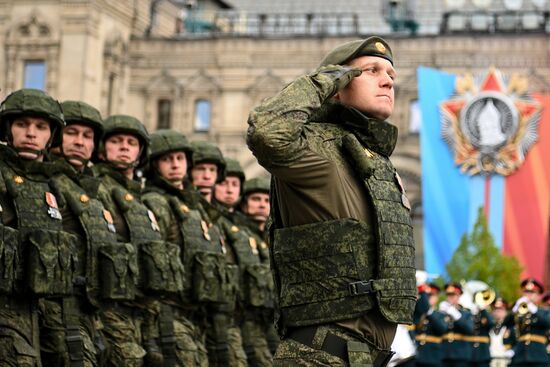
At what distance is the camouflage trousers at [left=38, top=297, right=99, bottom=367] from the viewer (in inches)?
335

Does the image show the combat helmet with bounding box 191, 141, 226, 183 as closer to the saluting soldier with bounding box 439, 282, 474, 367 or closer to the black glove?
the black glove

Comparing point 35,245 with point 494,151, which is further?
point 494,151

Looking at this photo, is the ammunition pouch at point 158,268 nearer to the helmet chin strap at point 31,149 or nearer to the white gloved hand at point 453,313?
the helmet chin strap at point 31,149

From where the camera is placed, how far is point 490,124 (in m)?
41.4

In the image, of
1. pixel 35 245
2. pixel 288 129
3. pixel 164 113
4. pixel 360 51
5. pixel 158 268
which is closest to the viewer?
pixel 288 129

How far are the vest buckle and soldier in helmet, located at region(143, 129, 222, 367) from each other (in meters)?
4.94

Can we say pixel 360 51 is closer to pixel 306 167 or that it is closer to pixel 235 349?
pixel 306 167

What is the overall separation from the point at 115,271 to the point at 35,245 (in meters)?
1.19

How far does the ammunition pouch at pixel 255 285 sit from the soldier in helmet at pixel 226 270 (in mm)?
220

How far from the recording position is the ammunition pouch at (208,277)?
11.1m

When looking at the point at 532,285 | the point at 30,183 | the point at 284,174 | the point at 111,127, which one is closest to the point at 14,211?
the point at 30,183

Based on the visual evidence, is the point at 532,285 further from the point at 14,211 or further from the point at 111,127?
the point at 14,211

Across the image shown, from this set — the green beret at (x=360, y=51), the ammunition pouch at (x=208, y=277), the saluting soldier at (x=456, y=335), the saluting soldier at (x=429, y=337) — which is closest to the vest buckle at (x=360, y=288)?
the green beret at (x=360, y=51)

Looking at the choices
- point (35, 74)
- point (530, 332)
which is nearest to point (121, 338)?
point (530, 332)
